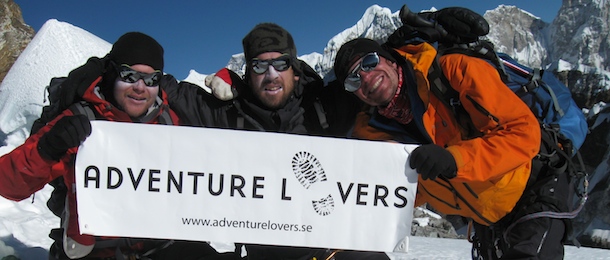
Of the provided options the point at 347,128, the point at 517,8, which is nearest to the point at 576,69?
the point at 347,128

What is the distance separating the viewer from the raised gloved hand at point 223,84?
365 cm

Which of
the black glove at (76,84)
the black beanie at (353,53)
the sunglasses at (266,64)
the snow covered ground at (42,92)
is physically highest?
the black beanie at (353,53)

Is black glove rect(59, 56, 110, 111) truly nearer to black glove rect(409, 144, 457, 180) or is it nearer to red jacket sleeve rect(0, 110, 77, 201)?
red jacket sleeve rect(0, 110, 77, 201)

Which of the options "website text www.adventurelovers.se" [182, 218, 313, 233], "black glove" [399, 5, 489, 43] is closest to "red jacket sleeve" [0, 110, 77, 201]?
"website text www.adventurelovers.se" [182, 218, 313, 233]

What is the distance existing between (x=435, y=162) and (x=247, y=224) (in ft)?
4.87

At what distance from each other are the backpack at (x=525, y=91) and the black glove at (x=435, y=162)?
0.53 meters

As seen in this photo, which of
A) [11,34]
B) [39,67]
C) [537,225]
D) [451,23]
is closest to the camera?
[537,225]

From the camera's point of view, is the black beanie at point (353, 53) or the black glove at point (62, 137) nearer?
the black glove at point (62, 137)

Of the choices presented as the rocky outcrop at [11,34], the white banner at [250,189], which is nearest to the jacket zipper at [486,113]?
the white banner at [250,189]

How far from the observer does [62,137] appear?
2984 millimetres

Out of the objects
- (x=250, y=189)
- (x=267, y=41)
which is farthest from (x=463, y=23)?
(x=250, y=189)

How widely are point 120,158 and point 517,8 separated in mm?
154567

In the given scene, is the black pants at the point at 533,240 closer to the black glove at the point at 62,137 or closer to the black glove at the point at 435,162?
the black glove at the point at 435,162

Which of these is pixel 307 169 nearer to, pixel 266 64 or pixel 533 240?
pixel 266 64
